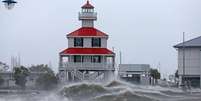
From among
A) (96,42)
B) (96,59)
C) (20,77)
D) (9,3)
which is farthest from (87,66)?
(9,3)

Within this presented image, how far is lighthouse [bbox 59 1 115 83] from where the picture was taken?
75.4 meters

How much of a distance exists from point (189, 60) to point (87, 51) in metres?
23.4

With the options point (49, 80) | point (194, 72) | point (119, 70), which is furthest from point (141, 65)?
point (194, 72)

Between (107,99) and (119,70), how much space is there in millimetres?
45858

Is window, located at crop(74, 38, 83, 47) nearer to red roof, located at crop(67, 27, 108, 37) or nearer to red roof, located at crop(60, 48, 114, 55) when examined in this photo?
red roof, located at crop(60, 48, 114, 55)

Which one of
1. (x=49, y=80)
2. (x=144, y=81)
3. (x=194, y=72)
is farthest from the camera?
(x=194, y=72)

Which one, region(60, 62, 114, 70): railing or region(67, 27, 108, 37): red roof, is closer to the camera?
region(60, 62, 114, 70): railing

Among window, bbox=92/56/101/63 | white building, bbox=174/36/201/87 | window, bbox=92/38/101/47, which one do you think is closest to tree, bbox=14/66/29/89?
window, bbox=92/56/101/63

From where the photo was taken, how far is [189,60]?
94.4 m

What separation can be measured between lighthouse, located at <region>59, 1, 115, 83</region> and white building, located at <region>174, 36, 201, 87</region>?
1924 cm

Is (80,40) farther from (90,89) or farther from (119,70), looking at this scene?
(90,89)

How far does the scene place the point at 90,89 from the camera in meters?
30.2

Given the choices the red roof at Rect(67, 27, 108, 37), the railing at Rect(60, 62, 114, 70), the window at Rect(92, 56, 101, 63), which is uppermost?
the red roof at Rect(67, 27, 108, 37)

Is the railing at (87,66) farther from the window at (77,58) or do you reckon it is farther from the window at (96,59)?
the window at (77,58)
